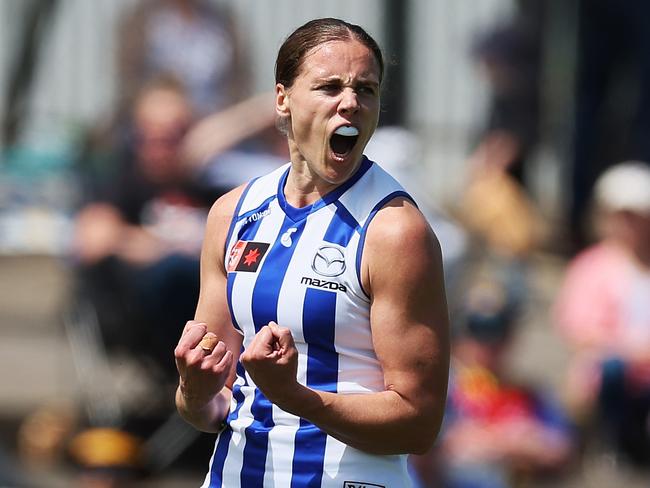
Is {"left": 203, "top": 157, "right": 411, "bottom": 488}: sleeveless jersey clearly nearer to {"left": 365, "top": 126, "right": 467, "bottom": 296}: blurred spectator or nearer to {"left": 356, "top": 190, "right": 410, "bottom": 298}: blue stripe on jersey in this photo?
{"left": 356, "top": 190, "right": 410, "bottom": 298}: blue stripe on jersey

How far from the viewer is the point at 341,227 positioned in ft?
9.20

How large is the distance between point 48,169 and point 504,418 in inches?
201

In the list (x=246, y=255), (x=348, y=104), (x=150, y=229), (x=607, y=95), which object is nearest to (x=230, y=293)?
(x=246, y=255)

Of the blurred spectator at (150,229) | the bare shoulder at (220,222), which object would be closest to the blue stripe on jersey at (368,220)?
the bare shoulder at (220,222)

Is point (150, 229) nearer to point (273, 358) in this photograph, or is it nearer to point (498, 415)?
point (498, 415)

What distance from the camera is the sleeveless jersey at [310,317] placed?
2.77 metres

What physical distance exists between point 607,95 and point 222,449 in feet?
26.6

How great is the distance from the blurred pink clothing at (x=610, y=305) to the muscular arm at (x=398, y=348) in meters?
4.25

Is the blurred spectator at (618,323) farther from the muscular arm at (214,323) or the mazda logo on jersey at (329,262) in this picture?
the mazda logo on jersey at (329,262)

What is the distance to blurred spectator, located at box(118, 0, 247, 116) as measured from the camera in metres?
8.63

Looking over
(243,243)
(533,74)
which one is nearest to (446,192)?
(533,74)

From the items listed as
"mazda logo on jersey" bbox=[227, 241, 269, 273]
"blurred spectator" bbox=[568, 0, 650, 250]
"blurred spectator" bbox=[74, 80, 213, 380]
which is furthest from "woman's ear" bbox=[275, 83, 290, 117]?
"blurred spectator" bbox=[568, 0, 650, 250]

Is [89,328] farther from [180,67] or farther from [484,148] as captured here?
[484,148]

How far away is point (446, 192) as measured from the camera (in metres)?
10.9
